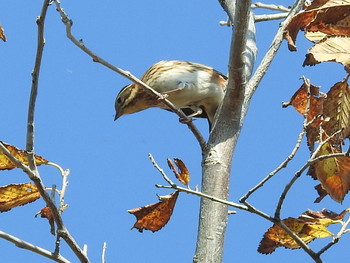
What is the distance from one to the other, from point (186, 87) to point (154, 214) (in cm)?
345

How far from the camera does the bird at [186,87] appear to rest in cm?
706

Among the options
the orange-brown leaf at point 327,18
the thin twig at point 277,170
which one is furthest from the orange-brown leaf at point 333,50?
the thin twig at point 277,170

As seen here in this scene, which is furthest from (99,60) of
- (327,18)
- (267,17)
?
(267,17)

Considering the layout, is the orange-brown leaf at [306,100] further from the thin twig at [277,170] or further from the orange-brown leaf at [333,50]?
the orange-brown leaf at [333,50]

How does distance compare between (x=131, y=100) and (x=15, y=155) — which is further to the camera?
(x=131, y=100)

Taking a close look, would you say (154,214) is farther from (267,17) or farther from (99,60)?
(267,17)

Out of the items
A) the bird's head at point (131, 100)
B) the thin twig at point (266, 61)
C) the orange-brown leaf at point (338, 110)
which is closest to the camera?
the orange-brown leaf at point (338, 110)

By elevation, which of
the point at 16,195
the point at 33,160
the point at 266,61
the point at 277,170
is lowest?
the point at 277,170

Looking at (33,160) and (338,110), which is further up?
(338,110)

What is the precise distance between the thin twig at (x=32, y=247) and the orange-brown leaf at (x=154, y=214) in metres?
0.92

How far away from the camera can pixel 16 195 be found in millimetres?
3398

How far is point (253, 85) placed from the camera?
399cm

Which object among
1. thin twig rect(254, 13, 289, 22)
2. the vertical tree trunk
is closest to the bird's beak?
thin twig rect(254, 13, 289, 22)

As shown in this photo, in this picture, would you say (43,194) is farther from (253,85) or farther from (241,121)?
(253,85)
